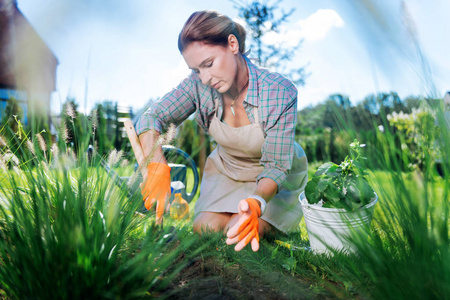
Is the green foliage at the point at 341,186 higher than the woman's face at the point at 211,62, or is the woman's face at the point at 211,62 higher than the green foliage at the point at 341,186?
the woman's face at the point at 211,62

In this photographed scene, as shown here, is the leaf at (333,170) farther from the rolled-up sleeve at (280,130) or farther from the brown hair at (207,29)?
the brown hair at (207,29)

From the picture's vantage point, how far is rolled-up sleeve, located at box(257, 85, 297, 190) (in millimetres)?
1987

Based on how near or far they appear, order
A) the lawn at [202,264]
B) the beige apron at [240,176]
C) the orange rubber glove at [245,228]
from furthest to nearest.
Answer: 1. the beige apron at [240,176]
2. the orange rubber glove at [245,228]
3. the lawn at [202,264]

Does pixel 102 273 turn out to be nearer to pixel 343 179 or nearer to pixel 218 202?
pixel 343 179

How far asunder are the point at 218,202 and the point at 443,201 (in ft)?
5.64

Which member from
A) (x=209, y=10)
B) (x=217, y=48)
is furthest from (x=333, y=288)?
(x=209, y=10)

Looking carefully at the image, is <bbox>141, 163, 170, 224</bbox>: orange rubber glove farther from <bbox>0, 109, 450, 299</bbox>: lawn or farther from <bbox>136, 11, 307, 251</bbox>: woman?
<bbox>0, 109, 450, 299</bbox>: lawn

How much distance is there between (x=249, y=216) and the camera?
1481mm

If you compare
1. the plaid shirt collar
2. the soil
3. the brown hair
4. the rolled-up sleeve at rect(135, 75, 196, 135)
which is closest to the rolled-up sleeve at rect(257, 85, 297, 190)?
the plaid shirt collar

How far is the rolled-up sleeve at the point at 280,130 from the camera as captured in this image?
78.2 inches

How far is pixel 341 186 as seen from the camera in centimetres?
161

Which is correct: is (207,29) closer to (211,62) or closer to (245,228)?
(211,62)

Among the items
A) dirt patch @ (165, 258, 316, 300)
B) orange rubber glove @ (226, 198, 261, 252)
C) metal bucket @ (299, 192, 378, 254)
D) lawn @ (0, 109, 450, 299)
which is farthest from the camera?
metal bucket @ (299, 192, 378, 254)

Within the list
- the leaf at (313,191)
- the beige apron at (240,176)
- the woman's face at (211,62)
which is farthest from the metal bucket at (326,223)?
the woman's face at (211,62)
